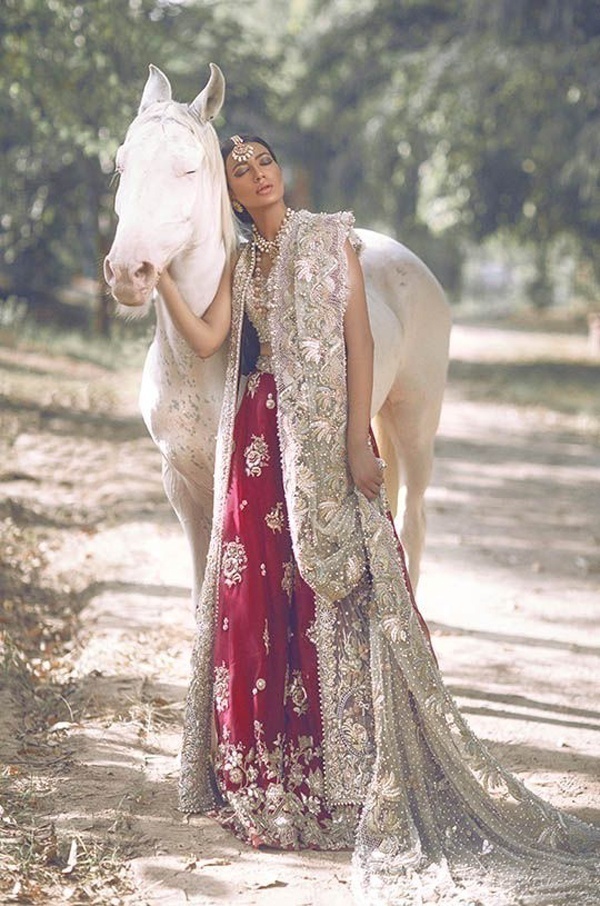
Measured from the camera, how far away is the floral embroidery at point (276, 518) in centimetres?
Result: 331

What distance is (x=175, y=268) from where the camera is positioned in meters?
3.22

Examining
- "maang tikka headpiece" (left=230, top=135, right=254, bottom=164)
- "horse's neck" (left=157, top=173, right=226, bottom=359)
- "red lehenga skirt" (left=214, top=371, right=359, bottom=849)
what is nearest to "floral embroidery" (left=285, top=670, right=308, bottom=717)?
"red lehenga skirt" (left=214, top=371, right=359, bottom=849)

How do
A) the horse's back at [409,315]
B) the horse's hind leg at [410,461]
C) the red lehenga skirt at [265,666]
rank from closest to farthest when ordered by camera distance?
the red lehenga skirt at [265,666] → the horse's back at [409,315] → the horse's hind leg at [410,461]

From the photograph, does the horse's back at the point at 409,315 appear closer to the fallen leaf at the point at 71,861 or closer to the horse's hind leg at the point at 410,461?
the horse's hind leg at the point at 410,461

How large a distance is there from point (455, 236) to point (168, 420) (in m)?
13.3

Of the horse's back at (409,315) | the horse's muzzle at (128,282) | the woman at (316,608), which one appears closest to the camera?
the horse's muzzle at (128,282)

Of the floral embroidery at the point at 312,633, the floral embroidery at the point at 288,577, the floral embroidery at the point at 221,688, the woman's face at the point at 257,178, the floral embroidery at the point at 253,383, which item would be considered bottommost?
the floral embroidery at the point at 221,688

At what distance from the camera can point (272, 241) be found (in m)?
3.28

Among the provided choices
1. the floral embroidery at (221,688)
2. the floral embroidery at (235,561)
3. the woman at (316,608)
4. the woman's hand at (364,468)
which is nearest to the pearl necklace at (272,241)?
the woman at (316,608)

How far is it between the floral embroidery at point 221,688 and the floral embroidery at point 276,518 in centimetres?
43

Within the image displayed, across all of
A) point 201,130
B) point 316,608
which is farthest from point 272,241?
point 316,608

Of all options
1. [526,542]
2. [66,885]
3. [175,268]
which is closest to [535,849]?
[66,885]

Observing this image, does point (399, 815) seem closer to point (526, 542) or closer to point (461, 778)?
point (461, 778)

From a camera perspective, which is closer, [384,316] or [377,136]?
[384,316]
